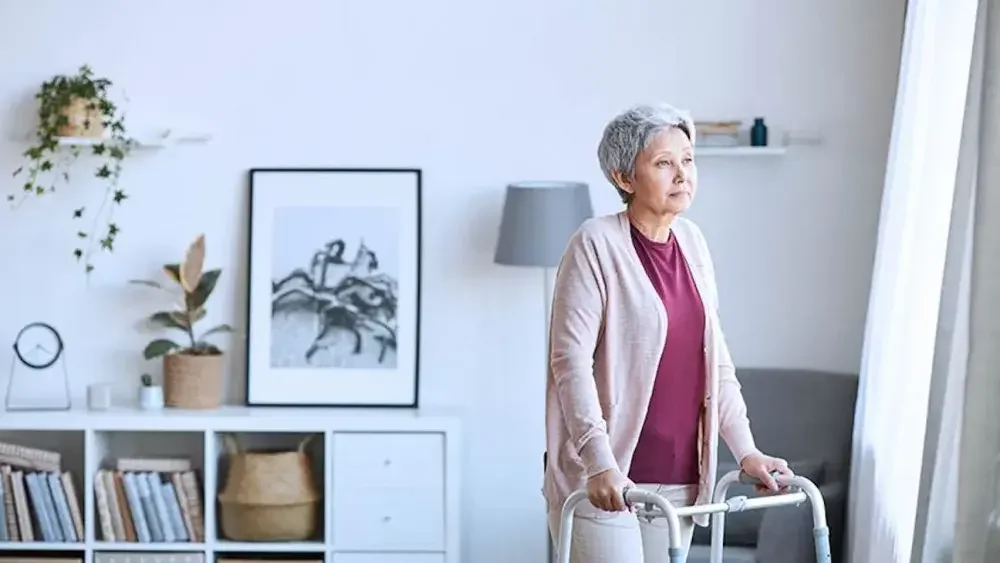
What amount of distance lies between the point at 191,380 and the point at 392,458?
27.2 inches

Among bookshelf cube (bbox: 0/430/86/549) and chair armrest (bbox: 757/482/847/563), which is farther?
bookshelf cube (bbox: 0/430/86/549)

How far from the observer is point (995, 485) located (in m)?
2.50

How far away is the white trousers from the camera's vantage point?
8.45 feet

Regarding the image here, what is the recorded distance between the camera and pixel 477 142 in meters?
4.70

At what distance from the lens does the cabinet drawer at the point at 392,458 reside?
4.39 meters

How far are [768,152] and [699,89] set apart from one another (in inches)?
12.1

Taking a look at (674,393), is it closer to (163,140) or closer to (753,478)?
(753,478)

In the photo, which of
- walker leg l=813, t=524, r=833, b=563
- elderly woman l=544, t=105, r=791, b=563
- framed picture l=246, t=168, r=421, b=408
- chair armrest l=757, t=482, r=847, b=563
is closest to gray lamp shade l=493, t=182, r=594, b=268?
framed picture l=246, t=168, r=421, b=408

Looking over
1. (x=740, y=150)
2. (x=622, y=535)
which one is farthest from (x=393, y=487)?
(x=622, y=535)

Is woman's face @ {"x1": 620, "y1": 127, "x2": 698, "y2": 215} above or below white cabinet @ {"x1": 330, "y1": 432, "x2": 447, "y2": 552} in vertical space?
above

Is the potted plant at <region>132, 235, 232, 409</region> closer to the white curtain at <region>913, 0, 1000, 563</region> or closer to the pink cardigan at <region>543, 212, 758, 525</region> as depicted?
the pink cardigan at <region>543, 212, 758, 525</region>

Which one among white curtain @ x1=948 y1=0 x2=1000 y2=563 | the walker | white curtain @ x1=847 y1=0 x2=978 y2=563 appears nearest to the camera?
the walker

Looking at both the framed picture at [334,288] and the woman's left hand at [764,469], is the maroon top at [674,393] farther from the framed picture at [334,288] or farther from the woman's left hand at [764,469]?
the framed picture at [334,288]

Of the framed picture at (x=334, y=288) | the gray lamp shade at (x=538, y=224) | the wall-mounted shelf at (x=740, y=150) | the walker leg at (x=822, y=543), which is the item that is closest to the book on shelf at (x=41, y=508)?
the framed picture at (x=334, y=288)
